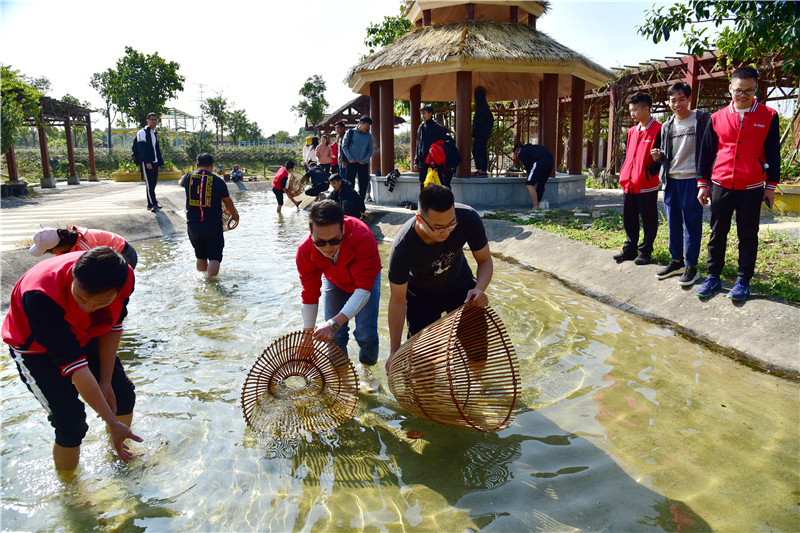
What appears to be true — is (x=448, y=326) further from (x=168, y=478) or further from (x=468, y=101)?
(x=468, y=101)

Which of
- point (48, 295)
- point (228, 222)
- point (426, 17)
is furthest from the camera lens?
point (426, 17)

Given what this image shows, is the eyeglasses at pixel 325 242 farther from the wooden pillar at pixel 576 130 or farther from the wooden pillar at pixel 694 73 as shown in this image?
the wooden pillar at pixel 694 73

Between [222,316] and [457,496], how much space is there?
4.20m

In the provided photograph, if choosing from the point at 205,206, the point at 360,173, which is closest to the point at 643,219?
the point at 205,206

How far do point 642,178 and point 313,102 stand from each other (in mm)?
39313

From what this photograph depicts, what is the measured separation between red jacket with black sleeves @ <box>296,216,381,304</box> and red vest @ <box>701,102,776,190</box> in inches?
150

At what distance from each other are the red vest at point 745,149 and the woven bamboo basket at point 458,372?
3.24m

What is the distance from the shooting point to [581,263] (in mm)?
7594

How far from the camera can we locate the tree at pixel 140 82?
1419 inches

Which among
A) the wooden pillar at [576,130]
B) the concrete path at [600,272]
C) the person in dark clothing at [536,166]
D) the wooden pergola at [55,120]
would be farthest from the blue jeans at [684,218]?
the wooden pergola at [55,120]

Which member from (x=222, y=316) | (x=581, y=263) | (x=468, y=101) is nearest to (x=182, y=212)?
(x=468, y=101)

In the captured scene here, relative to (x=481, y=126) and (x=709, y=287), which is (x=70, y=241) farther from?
(x=481, y=126)

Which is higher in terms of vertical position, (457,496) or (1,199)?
(1,199)

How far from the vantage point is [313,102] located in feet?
140
